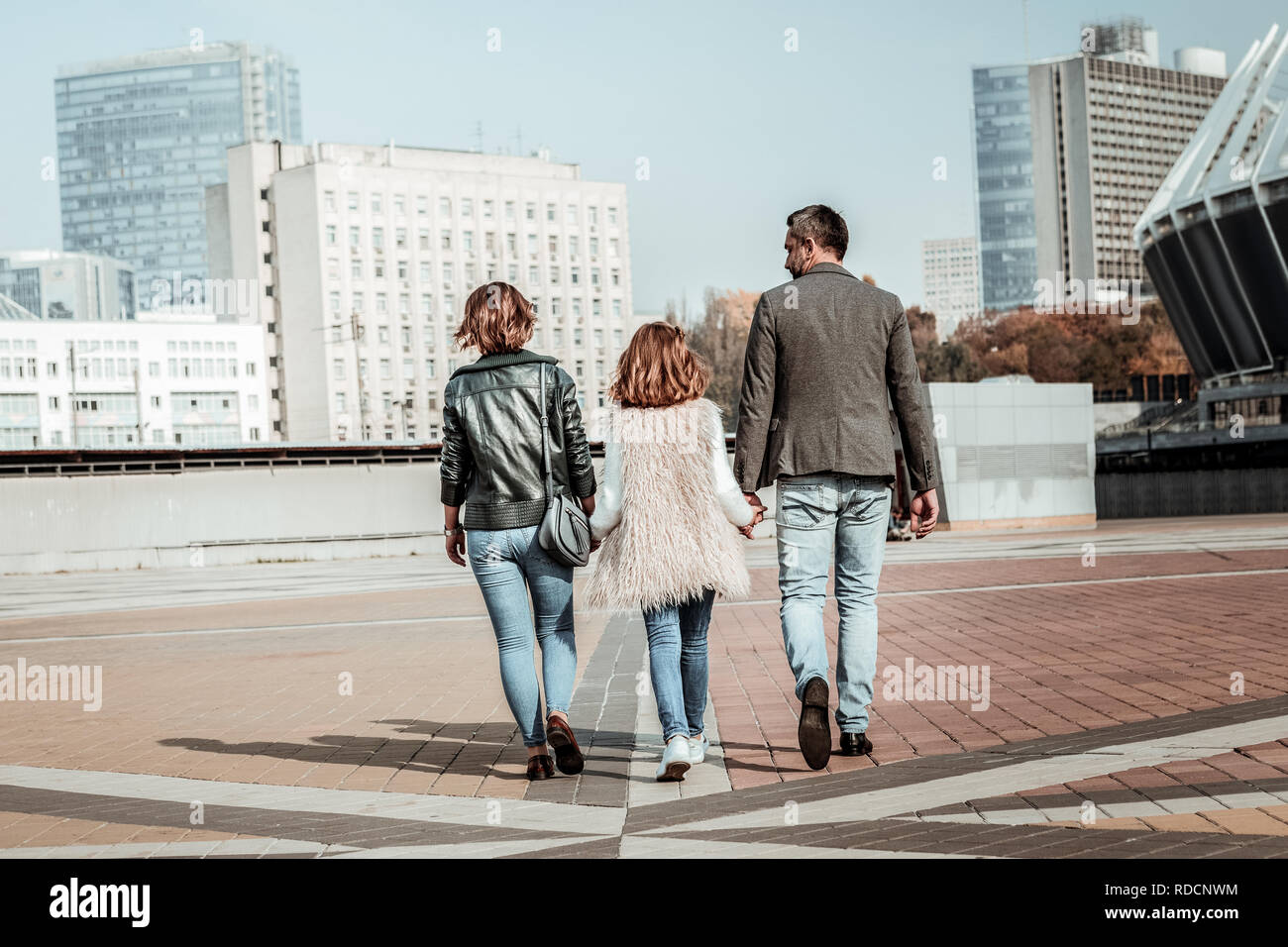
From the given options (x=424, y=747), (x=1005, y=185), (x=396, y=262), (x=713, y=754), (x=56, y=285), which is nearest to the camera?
(x=713, y=754)

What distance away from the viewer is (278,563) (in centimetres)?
3262

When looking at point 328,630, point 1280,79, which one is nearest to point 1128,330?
point 1280,79

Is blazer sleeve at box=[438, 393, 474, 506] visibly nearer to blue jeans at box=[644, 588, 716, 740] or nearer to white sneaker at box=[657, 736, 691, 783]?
blue jeans at box=[644, 588, 716, 740]

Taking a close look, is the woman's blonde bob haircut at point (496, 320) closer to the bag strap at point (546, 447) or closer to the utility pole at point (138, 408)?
the bag strap at point (546, 447)

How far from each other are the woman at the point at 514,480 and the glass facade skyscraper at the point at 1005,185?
18899cm

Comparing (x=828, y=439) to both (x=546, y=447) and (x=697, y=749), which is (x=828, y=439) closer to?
(x=546, y=447)

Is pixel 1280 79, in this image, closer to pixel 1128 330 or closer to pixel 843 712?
pixel 1128 330

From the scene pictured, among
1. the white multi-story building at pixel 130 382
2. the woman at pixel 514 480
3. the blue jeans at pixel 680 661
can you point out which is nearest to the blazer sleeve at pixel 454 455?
the woman at pixel 514 480

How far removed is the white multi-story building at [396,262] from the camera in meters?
113

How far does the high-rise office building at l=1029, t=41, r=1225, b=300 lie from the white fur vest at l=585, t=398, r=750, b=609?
6812 inches

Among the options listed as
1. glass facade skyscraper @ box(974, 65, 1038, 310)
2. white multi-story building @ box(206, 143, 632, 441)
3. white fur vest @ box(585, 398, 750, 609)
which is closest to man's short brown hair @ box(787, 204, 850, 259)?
white fur vest @ box(585, 398, 750, 609)

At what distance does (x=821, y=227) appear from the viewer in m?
5.72

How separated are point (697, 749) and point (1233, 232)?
7672cm

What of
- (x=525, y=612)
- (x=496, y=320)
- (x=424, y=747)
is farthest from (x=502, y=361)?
(x=424, y=747)
